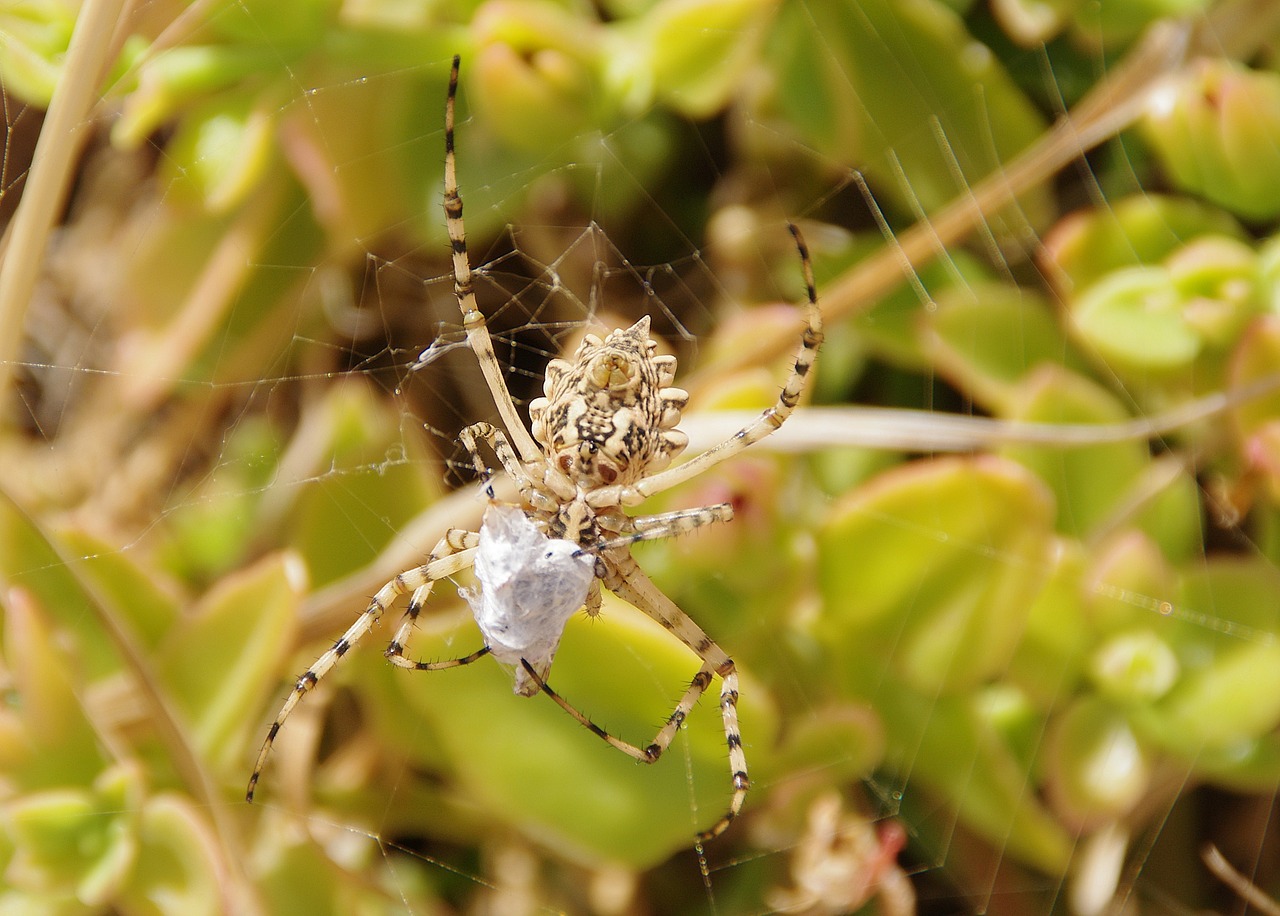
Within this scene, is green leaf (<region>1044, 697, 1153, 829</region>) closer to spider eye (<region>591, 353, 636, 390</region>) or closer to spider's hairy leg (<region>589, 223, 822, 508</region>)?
spider's hairy leg (<region>589, 223, 822, 508</region>)

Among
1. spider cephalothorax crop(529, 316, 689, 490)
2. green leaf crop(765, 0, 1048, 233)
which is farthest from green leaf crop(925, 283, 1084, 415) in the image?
spider cephalothorax crop(529, 316, 689, 490)

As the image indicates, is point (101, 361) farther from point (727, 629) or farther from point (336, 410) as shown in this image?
point (727, 629)

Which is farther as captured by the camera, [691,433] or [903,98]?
[903,98]

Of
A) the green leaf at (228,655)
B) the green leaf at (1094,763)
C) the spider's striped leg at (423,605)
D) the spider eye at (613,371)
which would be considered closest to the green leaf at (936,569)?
the green leaf at (1094,763)

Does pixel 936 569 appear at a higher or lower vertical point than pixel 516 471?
lower

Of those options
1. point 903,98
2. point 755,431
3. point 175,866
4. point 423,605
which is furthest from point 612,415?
point 903,98

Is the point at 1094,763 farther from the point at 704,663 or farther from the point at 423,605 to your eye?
the point at 423,605
